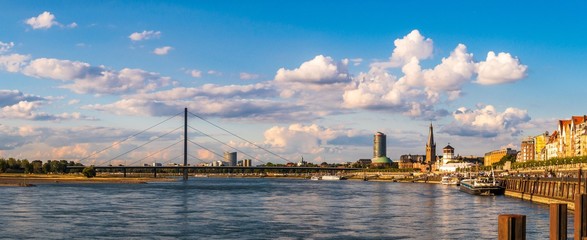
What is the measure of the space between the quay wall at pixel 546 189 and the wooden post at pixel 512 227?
49.7 meters

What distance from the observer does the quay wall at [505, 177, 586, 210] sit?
75369mm

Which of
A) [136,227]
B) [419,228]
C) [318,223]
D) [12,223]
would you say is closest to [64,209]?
[12,223]

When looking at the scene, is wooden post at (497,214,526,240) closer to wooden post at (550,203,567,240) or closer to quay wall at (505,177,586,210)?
wooden post at (550,203,567,240)

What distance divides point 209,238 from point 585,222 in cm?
2836

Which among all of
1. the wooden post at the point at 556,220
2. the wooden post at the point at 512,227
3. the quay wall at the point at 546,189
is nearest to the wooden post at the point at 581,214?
the wooden post at the point at 556,220

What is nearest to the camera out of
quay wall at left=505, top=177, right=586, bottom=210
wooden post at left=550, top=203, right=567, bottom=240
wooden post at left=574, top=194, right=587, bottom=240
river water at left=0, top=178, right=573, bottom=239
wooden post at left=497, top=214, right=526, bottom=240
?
wooden post at left=497, top=214, right=526, bottom=240

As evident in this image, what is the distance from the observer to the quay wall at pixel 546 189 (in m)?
75.4

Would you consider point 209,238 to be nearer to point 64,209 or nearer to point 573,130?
point 64,209

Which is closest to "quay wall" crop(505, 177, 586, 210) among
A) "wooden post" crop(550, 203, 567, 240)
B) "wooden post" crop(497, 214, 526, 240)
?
"wooden post" crop(550, 203, 567, 240)

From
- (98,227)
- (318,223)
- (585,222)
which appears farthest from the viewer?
(318,223)

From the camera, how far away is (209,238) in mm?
47844

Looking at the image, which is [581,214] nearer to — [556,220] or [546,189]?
[556,220]

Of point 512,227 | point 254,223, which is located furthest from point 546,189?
point 512,227

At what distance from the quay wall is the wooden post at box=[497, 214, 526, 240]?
49.7 metres
